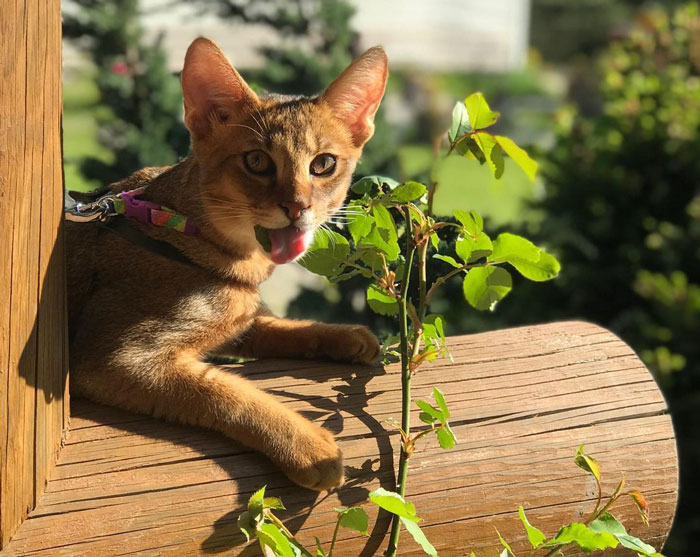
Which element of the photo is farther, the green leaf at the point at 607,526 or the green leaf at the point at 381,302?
the green leaf at the point at 381,302

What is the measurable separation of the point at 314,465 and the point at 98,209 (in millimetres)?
1056

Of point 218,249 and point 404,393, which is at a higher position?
point 218,249

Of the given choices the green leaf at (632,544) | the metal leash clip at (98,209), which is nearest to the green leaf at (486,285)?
the green leaf at (632,544)

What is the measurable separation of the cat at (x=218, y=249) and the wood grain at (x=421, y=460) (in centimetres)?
14

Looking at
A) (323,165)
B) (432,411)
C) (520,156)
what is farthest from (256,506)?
(323,165)

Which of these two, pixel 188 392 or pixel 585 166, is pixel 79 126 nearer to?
pixel 585 166

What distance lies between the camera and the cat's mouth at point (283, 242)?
101 inches

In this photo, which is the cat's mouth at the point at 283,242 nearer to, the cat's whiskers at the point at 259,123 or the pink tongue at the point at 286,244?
the pink tongue at the point at 286,244

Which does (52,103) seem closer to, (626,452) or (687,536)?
(626,452)

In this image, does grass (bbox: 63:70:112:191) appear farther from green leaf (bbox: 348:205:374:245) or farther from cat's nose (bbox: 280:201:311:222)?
green leaf (bbox: 348:205:374:245)

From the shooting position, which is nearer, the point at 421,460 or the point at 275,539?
the point at 275,539

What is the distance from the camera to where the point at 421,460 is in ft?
7.38

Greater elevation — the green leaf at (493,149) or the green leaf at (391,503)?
the green leaf at (493,149)

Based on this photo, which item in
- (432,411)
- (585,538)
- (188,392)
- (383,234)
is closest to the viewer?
(585,538)
